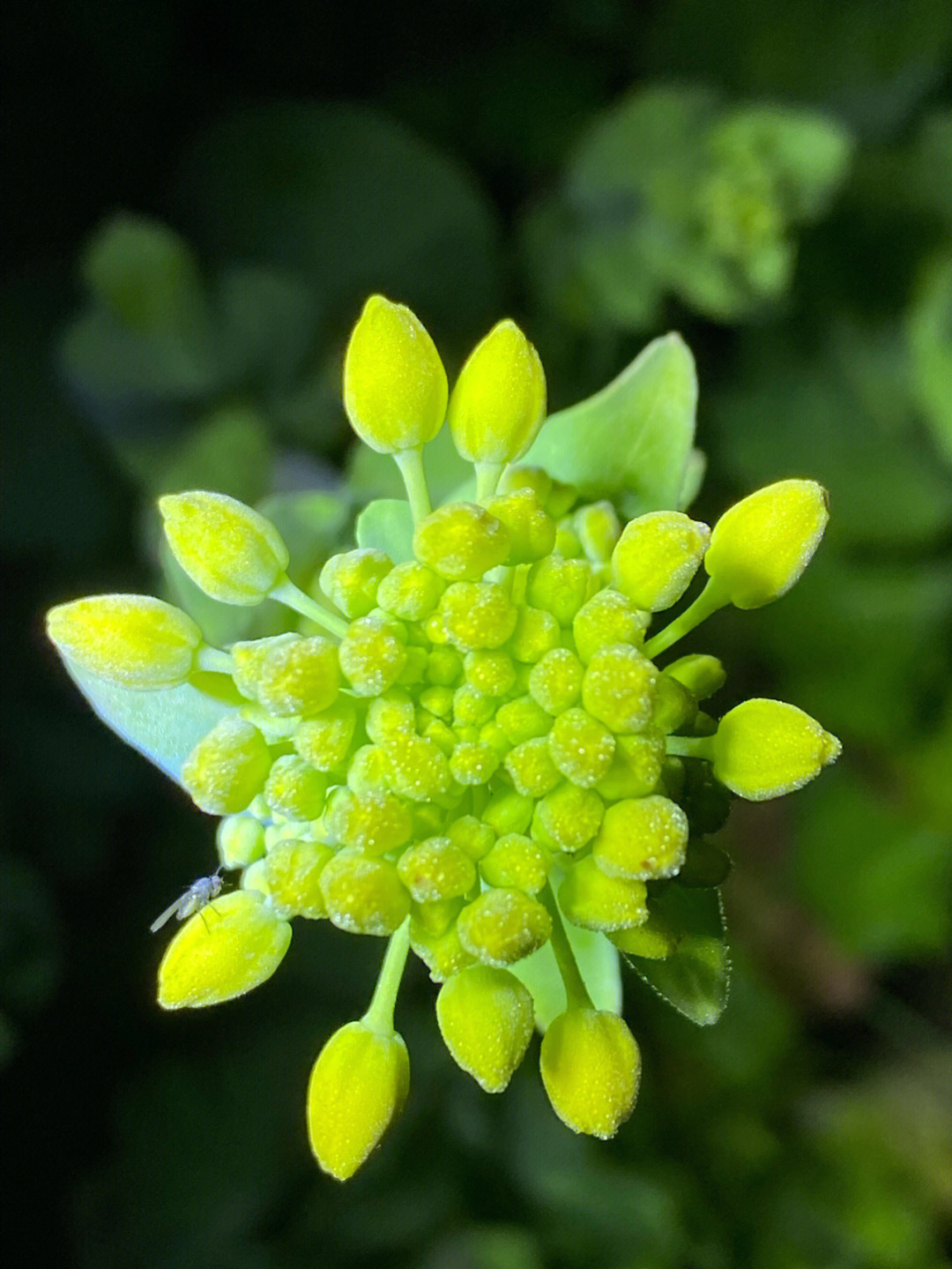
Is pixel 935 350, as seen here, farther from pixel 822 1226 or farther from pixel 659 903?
pixel 822 1226

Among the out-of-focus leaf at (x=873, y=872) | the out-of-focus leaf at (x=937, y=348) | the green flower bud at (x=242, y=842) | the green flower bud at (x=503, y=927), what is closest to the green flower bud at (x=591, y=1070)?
the green flower bud at (x=503, y=927)

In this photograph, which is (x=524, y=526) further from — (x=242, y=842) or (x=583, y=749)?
(x=242, y=842)

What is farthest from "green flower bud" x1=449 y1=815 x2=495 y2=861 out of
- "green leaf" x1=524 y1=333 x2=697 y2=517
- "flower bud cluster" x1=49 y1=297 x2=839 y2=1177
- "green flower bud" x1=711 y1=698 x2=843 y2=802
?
"green leaf" x1=524 y1=333 x2=697 y2=517

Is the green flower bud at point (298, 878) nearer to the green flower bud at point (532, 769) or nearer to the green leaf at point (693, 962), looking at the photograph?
the green flower bud at point (532, 769)

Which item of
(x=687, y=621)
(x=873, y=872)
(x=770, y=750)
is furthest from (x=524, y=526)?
(x=873, y=872)

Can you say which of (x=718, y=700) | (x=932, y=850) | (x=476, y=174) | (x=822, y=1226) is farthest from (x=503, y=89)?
(x=822, y=1226)

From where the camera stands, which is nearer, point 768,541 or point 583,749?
point 583,749

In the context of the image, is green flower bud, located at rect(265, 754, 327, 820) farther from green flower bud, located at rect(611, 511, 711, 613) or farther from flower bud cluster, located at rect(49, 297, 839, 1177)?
green flower bud, located at rect(611, 511, 711, 613)

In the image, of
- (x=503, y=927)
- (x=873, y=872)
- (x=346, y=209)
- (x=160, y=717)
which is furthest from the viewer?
(x=873, y=872)
